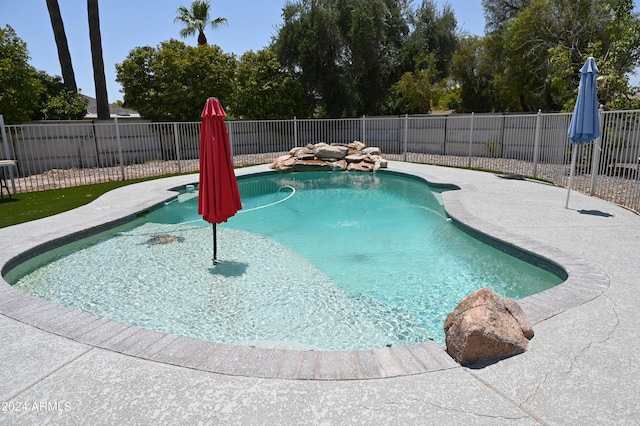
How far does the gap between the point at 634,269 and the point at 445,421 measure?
136 inches

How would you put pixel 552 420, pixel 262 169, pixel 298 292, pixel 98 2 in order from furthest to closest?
pixel 98 2 < pixel 262 169 < pixel 298 292 < pixel 552 420

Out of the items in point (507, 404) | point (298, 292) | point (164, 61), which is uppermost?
point (164, 61)

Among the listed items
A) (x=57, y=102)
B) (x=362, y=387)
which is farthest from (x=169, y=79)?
(x=362, y=387)

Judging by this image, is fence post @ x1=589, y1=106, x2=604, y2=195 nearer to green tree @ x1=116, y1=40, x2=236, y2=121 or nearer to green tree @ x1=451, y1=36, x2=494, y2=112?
green tree @ x1=451, y1=36, x2=494, y2=112

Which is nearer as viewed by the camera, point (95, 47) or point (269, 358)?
point (269, 358)

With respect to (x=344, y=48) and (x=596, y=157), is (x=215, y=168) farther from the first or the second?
(x=344, y=48)

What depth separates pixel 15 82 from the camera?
44.0 ft

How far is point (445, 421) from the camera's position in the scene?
2107 mm

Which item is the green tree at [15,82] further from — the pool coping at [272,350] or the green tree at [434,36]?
the green tree at [434,36]

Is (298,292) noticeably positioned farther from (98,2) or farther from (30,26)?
(30,26)

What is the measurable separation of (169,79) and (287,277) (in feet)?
53.5

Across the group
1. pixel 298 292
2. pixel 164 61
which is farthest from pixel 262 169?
pixel 298 292

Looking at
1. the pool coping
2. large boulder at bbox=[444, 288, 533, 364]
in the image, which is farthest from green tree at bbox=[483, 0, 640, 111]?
large boulder at bbox=[444, 288, 533, 364]

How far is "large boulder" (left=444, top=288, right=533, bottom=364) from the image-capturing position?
2.64m
